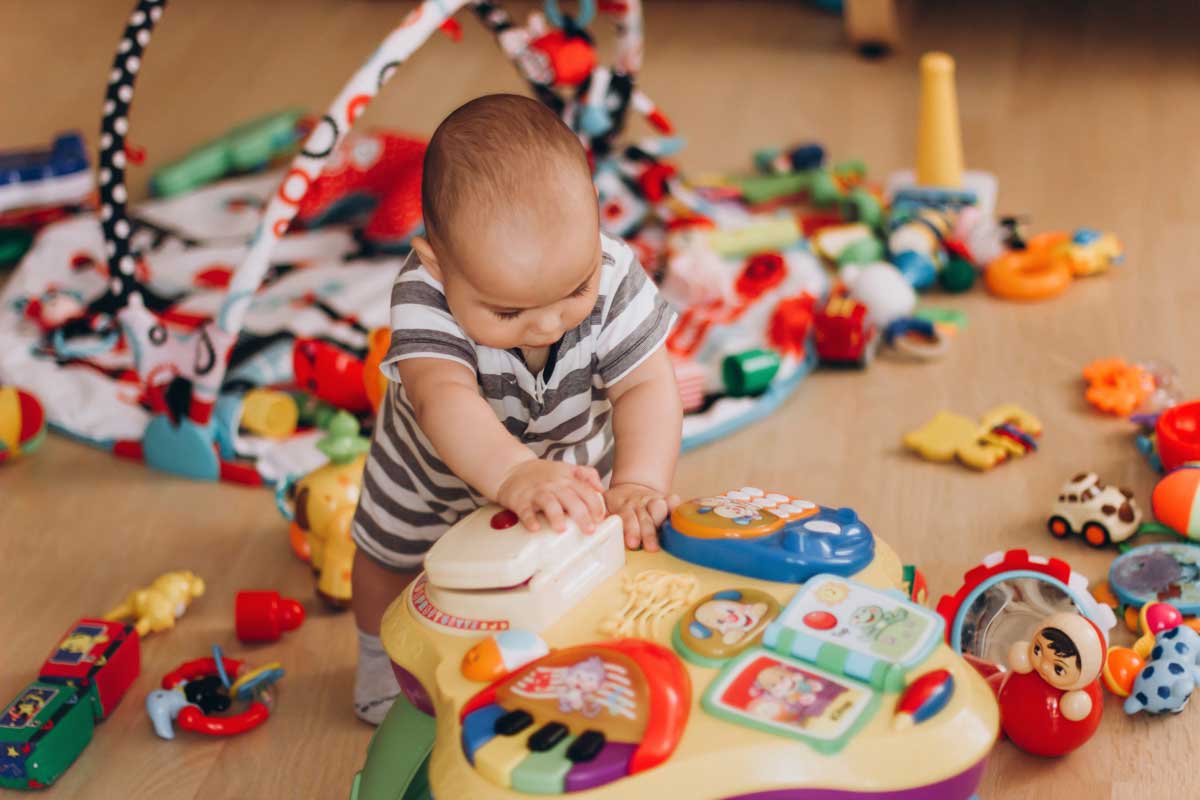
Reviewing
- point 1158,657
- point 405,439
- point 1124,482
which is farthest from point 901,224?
point 405,439

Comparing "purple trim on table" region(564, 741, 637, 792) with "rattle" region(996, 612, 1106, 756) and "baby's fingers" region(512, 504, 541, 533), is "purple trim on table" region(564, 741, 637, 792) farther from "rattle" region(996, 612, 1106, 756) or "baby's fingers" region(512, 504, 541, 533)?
"rattle" region(996, 612, 1106, 756)

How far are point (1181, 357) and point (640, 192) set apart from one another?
752mm

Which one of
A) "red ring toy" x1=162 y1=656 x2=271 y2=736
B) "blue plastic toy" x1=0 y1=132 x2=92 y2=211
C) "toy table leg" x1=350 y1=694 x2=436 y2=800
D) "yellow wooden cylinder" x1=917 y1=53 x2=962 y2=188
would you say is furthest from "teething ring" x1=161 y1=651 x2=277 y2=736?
"yellow wooden cylinder" x1=917 y1=53 x2=962 y2=188

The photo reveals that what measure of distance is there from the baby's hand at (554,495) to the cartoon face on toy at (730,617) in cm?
9

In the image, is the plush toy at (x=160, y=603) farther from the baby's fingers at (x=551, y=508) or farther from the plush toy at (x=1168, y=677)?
the plush toy at (x=1168, y=677)

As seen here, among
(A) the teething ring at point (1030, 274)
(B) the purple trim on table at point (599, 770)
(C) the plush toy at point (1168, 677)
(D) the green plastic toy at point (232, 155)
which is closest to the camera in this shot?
(B) the purple trim on table at point (599, 770)

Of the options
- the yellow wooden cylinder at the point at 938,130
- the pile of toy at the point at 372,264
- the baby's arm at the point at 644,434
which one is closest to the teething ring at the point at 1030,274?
the pile of toy at the point at 372,264

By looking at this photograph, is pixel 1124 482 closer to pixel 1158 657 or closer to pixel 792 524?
pixel 1158 657

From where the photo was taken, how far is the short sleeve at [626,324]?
3.37 feet

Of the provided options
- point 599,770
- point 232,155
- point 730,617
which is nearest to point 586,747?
point 599,770

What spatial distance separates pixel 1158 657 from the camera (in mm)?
1125

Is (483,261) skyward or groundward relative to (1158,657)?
skyward

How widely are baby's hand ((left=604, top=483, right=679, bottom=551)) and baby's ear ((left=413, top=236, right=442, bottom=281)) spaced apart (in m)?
0.20

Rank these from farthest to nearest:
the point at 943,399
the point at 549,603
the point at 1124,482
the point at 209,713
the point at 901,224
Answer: the point at 901,224 → the point at 943,399 → the point at 1124,482 → the point at 209,713 → the point at 549,603
